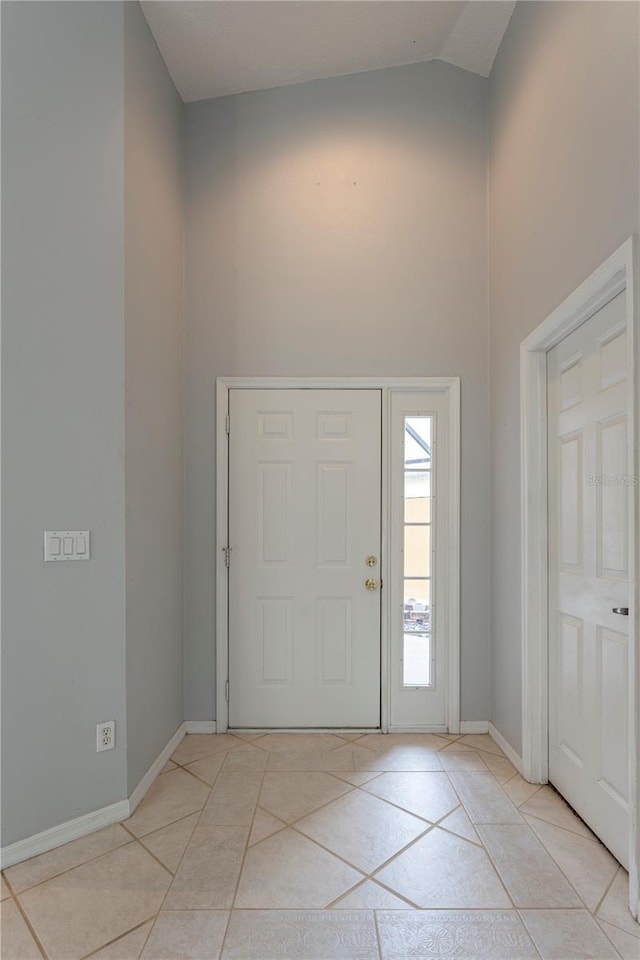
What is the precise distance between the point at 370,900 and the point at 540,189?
108 inches

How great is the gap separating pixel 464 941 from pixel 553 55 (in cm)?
313

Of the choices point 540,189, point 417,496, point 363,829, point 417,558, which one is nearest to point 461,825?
point 363,829

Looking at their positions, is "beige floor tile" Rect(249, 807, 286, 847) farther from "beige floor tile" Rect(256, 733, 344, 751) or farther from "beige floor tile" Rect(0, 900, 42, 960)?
"beige floor tile" Rect(0, 900, 42, 960)

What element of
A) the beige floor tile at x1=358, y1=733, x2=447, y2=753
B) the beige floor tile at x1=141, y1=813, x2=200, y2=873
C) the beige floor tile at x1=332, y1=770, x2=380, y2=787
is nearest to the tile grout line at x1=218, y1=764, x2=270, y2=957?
the beige floor tile at x1=141, y1=813, x2=200, y2=873

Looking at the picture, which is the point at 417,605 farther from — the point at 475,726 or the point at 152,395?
the point at 152,395

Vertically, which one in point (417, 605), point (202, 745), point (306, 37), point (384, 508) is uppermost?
point (306, 37)

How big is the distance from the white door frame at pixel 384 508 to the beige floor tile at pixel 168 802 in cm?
53

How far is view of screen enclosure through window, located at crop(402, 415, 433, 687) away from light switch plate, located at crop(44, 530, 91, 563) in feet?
5.48

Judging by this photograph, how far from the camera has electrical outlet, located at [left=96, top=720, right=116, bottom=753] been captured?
2119 millimetres

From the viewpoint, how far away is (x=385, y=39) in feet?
9.14

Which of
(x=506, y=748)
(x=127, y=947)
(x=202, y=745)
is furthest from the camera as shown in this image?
(x=202, y=745)

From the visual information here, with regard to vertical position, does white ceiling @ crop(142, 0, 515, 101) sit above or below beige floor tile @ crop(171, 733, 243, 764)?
above

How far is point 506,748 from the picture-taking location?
2.70m

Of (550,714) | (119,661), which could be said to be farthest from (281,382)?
(550,714)
